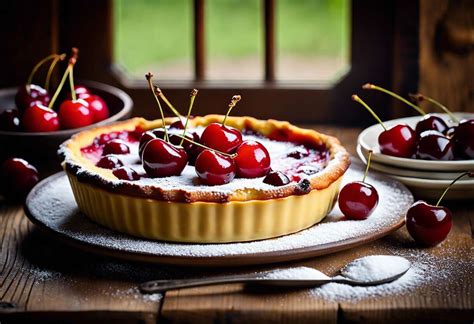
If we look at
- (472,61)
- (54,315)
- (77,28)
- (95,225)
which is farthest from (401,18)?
(54,315)

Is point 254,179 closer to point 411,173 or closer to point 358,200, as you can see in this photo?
point 358,200

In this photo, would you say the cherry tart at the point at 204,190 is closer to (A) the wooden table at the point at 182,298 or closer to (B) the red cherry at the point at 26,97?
(A) the wooden table at the point at 182,298

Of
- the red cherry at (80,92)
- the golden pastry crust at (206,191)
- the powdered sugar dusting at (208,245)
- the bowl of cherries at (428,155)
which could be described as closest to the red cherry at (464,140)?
the bowl of cherries at (428,155)

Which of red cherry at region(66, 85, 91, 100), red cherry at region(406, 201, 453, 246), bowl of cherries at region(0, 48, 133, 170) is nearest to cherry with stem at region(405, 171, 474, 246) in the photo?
red cherry at region(406, 201, 453, 246)

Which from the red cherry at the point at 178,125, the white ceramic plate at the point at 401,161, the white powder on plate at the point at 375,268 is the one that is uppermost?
the red cherry at the point at 178,125

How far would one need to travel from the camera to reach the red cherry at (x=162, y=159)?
5.28ft

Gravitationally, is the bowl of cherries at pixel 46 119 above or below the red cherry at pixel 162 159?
below

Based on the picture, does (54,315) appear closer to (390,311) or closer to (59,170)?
(390,311)

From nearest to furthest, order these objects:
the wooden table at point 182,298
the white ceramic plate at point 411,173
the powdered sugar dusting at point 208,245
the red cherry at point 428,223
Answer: the wooden table at point 182,298, the powdered sugar dusting at point 208,245, the red cherry at point 428,223, the white ceramic plate at point 411,173

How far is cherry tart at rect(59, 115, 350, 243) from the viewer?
59.6 inches

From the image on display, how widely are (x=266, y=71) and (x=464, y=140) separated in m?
0.85

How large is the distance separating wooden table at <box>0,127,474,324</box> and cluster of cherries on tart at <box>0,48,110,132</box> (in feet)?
1.61

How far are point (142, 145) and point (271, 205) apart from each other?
13.2 inches

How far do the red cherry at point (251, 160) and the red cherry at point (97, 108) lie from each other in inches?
23.3
